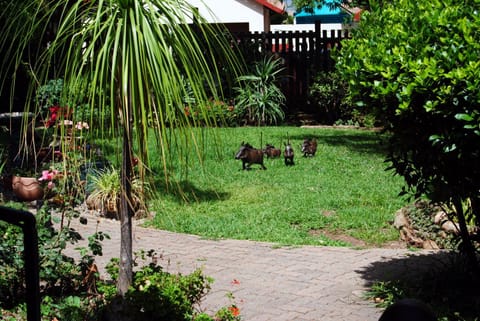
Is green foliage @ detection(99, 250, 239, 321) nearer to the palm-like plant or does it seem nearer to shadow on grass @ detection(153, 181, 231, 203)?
the palm-like plant

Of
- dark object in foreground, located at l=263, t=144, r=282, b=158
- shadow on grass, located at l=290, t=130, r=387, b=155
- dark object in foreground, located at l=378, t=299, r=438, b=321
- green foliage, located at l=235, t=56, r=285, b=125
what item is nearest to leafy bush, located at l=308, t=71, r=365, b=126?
green foliage, located at l=235, t=56, r=285, b=125

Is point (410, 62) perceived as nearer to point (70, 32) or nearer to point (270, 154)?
point (70, 32)

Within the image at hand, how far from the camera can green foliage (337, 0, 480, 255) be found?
4.60 m

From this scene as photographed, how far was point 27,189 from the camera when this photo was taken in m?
9.64

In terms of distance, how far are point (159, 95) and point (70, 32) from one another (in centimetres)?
64

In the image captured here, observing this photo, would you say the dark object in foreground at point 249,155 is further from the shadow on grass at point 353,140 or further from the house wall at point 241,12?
the house wall at point 241,12

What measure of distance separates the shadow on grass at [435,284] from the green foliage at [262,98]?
10.3 metres

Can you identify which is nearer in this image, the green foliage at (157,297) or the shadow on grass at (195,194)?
the green foliage at (157,297)

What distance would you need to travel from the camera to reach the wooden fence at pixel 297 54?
63.4 feet

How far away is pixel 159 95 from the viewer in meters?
3.96

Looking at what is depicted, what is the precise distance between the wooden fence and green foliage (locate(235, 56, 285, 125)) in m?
1.07

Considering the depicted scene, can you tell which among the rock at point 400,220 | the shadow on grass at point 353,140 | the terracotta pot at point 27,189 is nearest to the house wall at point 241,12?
the shadow on grass at point 353,140

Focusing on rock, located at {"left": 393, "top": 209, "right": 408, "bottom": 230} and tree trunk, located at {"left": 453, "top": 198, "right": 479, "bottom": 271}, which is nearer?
tree trunk, located at {"left": 453, "top": 198, "right": 479, "bottom": 271}

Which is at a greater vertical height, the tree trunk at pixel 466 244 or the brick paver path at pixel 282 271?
the tree trunk at pixel 466 244
